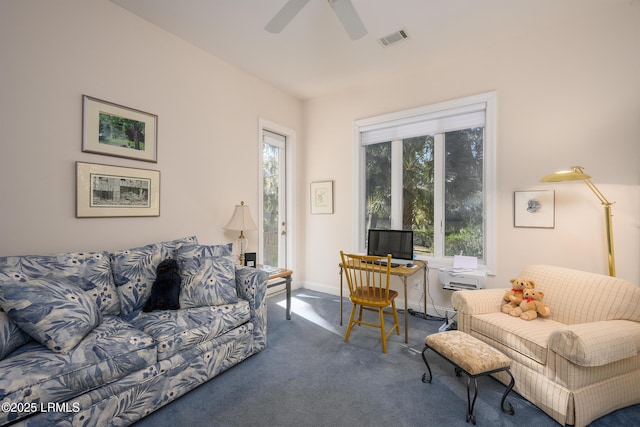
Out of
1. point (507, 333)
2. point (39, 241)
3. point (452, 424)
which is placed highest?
point (39, 241)

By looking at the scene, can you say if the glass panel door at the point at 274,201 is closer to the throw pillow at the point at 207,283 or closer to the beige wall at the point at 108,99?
the beige wall at the point at 108,99

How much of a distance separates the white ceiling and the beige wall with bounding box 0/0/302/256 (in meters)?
0.30

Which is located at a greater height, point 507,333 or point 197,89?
point 197,89

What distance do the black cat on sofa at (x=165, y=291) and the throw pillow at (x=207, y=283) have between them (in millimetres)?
48

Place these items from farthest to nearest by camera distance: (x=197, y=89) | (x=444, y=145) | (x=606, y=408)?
(x=444, y=145) < (x=197, y=89) < (x=606, y=408)

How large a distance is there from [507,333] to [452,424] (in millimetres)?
762

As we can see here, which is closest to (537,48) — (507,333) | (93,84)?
(507,333)

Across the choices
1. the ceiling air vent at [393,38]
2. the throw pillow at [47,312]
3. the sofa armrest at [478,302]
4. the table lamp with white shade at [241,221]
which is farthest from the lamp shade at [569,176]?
the throw pillow at [47,312]

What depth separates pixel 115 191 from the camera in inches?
99.0

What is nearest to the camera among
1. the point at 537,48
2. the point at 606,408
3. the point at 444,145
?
the point at 606,408

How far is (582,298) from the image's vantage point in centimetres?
213

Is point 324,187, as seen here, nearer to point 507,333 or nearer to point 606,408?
point 507,333

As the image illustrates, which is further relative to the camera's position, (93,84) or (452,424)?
(93,84)

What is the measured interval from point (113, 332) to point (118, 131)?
174cm
